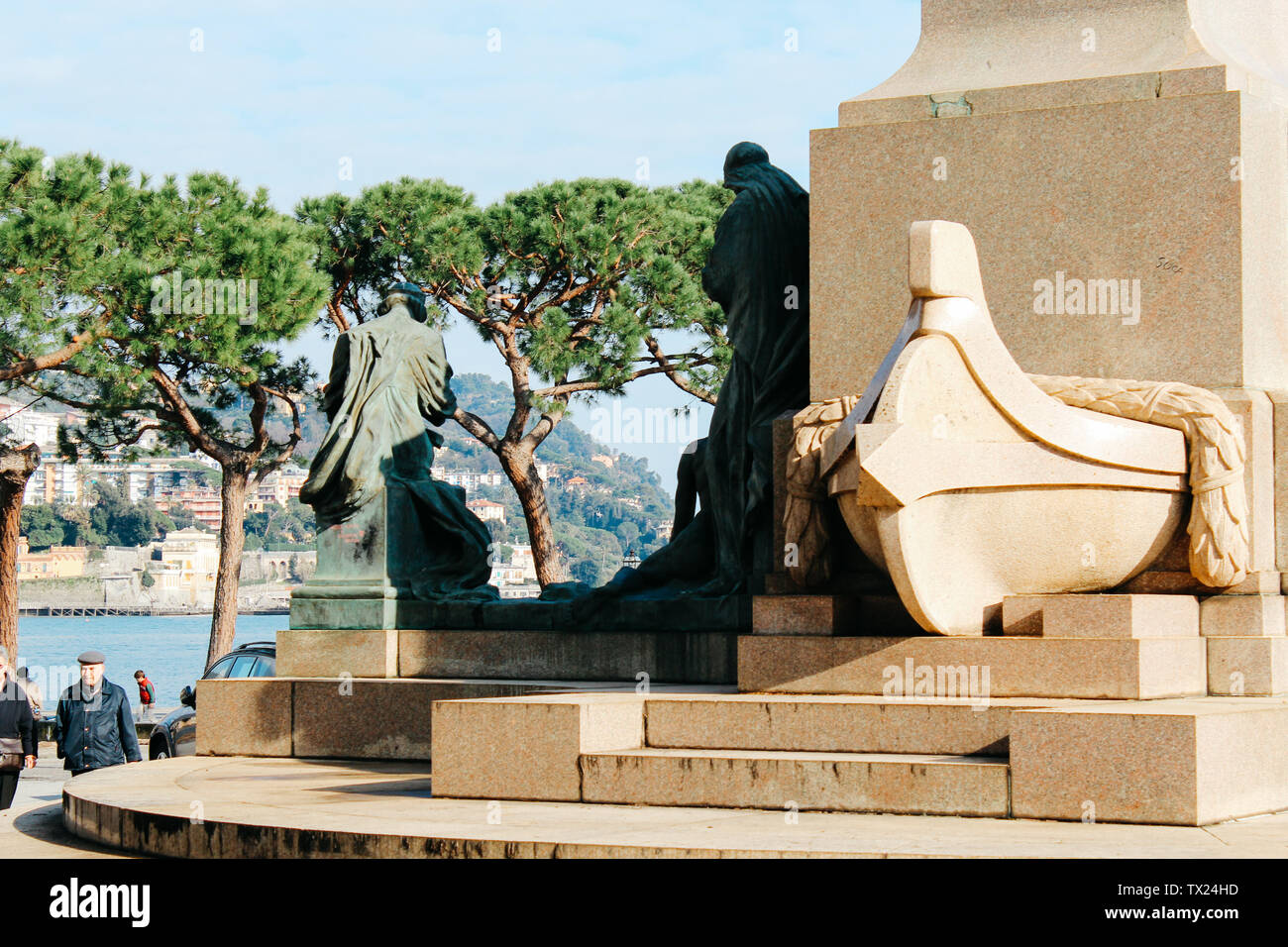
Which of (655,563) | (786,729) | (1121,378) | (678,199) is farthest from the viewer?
(678,199)

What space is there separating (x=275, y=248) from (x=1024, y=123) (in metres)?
19.0

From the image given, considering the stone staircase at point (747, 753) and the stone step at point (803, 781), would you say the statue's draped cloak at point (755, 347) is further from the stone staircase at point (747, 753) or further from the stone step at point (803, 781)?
the stone step at point (803, 781)

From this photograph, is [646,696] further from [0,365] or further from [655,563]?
[0,365]

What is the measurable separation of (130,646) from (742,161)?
279ft

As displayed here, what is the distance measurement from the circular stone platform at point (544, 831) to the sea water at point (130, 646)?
18153mm

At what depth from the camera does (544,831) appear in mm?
6543

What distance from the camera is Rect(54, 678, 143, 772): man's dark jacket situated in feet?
38.3

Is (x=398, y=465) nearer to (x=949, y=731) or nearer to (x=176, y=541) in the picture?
(x=949, y=731)

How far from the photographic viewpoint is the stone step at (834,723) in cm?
738

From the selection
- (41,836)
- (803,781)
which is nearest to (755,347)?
(803,781)

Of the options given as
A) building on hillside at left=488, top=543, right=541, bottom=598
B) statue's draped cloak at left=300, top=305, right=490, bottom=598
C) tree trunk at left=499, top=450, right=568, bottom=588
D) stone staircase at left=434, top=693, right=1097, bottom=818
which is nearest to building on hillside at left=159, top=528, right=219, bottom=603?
building on hillside at left=488, top=543, right=541, bottom=598

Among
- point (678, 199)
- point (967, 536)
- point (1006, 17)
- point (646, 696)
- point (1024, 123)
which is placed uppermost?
point (678, 199)
